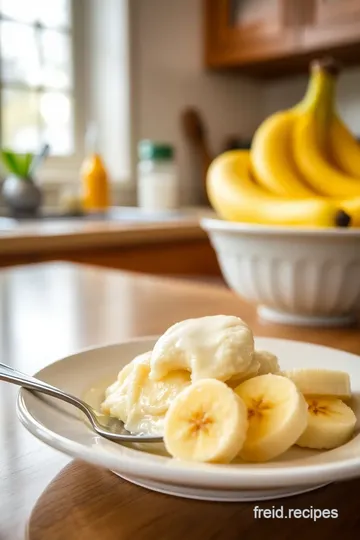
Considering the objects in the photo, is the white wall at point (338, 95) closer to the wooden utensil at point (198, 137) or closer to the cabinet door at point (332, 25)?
the cabinet door at point (332, 25)

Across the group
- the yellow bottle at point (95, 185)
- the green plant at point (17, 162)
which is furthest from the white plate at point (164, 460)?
the yellow bottle at point (95, 185)

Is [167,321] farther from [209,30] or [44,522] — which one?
[209,30]

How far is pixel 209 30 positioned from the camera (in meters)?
2.55

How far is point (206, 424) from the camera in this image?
34cm

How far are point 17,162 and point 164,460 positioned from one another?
1777 mm

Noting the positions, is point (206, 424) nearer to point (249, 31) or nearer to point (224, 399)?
point (224, 399)

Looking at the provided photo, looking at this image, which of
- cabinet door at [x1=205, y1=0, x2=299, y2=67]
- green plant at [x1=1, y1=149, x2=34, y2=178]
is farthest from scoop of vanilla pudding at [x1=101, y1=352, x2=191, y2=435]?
cabinet door at [x1=205, y1=0, x2=299, y2=67]

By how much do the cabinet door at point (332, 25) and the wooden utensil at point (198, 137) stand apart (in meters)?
0.56

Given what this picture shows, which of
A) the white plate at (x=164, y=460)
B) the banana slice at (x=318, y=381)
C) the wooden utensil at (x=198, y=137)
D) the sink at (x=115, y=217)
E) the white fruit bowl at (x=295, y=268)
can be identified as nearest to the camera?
the white plate at (x=164, y=460)

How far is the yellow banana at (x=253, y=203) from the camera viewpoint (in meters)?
0.70

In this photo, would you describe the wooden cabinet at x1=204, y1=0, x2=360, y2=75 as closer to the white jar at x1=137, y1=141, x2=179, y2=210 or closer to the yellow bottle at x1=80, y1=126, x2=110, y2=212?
the white jar at x1=137, y1=141, x2=179, y2=210

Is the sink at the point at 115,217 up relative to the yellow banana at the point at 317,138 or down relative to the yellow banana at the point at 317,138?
A: down

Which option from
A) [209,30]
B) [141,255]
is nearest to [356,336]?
[141,255]

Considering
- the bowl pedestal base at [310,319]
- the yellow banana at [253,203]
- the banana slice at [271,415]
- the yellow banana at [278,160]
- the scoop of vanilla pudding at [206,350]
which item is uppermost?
the yellow banana at [278,160]
